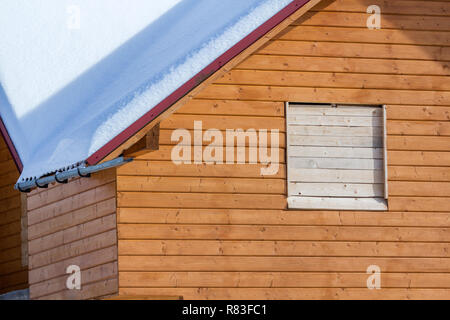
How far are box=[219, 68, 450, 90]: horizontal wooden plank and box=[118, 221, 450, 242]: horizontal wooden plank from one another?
69.6 inches

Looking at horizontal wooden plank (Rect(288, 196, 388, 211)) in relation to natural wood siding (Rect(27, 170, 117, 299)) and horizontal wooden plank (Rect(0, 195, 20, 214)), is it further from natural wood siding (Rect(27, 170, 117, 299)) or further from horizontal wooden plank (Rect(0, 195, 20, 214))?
horizontal wooden plank (Rect(0, 195, 20, 214))

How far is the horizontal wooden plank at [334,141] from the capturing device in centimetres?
1380

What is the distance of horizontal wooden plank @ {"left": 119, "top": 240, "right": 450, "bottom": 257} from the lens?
13352 mm

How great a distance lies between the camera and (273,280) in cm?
1355

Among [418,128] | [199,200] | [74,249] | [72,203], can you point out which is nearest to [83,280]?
[74,249]

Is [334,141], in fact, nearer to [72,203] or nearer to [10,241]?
[72,203]

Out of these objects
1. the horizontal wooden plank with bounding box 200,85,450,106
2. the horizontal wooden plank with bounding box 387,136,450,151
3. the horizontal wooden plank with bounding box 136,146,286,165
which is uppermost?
the horizontal wooden plank with bounding box 200,85,450,106

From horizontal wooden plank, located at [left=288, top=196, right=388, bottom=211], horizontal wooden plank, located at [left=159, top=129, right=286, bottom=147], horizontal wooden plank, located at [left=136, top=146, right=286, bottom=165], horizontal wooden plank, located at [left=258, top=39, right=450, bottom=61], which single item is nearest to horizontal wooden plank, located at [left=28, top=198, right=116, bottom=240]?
horizontal wooden plank, located at [left=136, top=146, right=286, bottom=165]

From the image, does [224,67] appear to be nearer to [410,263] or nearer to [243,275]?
[243,275]

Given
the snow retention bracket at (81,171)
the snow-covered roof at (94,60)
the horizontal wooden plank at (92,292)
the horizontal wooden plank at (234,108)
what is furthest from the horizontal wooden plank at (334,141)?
the horizontal wooden plank at (92,292)

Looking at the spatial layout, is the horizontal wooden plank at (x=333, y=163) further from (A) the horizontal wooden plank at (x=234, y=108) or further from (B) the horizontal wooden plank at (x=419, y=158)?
(A) the horizontal wooden plank at (x=234, y=108)

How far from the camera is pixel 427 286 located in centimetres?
1384

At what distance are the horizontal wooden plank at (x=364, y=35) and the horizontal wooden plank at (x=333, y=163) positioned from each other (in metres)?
1.51
